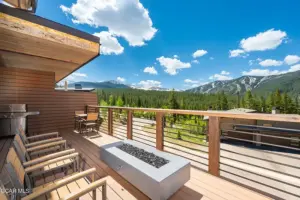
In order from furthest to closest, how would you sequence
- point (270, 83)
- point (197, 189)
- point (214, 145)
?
point (270, 83)
point (214, 145)
point (197, 189)

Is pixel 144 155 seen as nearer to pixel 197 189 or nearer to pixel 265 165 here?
pixel 197 189

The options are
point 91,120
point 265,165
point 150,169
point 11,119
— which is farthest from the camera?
point 265,165

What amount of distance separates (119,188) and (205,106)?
172 feet

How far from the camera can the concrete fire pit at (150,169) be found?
1.52m

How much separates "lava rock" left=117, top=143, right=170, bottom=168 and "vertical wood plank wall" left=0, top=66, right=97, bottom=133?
14.9 feet

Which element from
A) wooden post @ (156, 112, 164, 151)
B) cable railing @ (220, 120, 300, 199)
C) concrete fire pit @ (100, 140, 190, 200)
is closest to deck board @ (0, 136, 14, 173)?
concrete fire pit @ (100, 140, 190, 200)

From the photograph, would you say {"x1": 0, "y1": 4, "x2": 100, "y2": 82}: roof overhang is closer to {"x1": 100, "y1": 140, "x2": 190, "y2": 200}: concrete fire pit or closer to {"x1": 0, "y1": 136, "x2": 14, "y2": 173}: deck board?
{"x1": 0, "y1": 136, "x2": 14, "y2": 173}: deck board

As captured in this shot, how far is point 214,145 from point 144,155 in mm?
1058

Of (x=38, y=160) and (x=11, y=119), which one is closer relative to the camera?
(x=38, y=160)

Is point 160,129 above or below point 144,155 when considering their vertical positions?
above

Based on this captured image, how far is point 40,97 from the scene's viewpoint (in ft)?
17.7

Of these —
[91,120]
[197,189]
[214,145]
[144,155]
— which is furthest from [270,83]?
[144,155]

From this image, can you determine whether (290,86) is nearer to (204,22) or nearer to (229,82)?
(229,82)

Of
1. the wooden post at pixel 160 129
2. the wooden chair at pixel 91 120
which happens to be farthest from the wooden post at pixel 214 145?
the wooden chair at pixel 91 120
